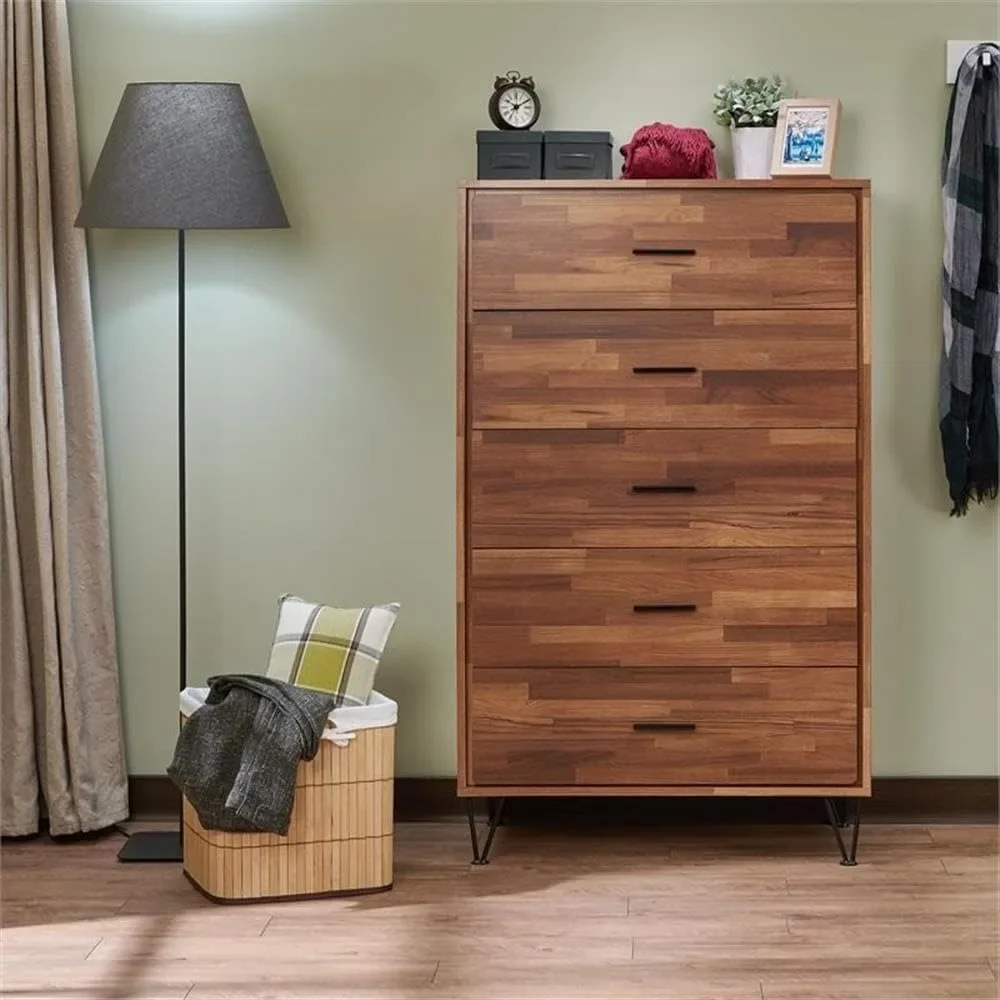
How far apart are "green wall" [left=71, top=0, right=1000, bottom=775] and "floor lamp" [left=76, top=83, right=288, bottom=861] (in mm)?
342

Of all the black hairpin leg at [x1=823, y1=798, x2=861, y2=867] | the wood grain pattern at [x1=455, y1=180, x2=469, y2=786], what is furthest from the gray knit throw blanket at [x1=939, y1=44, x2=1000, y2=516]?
the wood grain pattern at [x1=455, y1=180, x2=469, y2=786]

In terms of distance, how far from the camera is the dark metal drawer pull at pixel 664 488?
368 centimetres

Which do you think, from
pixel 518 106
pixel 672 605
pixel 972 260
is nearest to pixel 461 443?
pixel 672 605

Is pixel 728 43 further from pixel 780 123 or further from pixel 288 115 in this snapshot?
pixel 288 115

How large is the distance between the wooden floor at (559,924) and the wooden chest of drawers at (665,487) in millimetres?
222

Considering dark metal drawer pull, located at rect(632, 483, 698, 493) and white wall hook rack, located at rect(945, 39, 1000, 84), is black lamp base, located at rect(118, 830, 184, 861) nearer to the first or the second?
dark metal drawer pull, located at rect(632, 483, 698, 493)

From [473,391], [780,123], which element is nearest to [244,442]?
[473,391]

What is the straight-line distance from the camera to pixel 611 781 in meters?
3.71

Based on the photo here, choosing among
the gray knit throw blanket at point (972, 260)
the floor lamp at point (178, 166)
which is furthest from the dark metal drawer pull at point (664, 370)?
the floor lamp at point (178, 166)

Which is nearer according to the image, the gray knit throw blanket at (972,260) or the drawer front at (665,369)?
the drawer front at (665,369)

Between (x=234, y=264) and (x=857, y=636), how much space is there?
1750 mm

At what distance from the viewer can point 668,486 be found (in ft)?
12.1

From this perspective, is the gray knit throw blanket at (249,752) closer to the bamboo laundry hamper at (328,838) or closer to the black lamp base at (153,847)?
the bamboo laundry hamper at (328,838)

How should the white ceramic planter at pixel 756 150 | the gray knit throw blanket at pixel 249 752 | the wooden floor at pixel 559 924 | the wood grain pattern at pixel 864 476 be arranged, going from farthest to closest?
the white ceramic planter at pixel 756 150
the wood grain pattern at pixel 864 476
the gray knit throw blanket at pixel 249 752
the wooden floor at pixel 559 924
